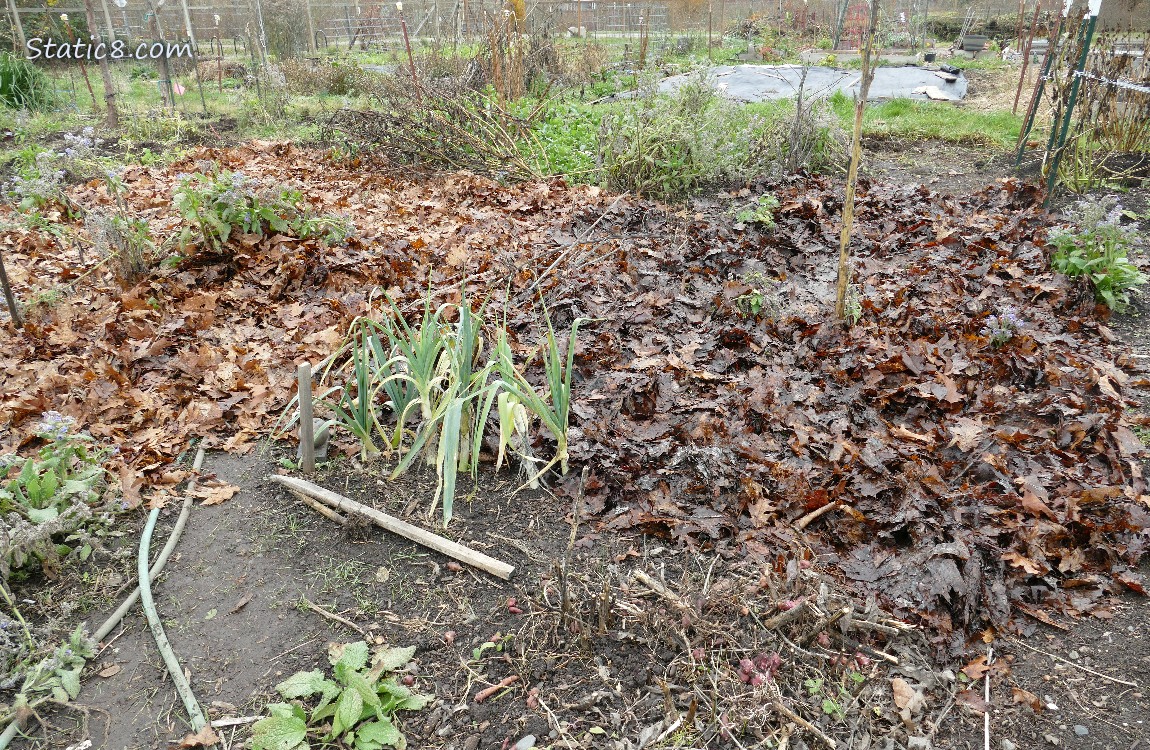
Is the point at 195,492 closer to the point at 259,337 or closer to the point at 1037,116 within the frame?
the point at 259,337

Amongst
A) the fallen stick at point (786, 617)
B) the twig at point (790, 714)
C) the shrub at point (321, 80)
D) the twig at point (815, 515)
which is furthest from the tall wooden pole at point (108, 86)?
the twig at point (790, 714)

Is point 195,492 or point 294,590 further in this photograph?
point 195,492

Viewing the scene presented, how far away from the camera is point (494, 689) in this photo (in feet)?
6.77

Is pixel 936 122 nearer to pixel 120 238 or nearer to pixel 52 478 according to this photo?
pixel 120 238

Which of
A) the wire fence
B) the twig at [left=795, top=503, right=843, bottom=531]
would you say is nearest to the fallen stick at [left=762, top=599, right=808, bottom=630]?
the twig at [left=795, top=503, right=843, bottom=531]

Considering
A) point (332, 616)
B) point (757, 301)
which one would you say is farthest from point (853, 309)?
point (332, 616)

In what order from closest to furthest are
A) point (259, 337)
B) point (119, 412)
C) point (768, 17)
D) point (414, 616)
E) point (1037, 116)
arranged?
1. point (414, 616)
2. point (119, 412)
3. point (259, 337)
4. point (1037, 116)
5. point (768, 17)

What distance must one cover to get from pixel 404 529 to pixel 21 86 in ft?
39.6

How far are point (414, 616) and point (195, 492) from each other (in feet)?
3.68

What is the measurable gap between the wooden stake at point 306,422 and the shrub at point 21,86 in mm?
10682

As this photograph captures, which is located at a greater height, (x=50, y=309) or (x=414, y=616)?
(x=50, y=309)

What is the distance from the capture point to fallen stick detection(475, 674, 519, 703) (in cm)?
204

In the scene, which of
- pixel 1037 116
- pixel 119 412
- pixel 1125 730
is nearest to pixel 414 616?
pixel 119 412

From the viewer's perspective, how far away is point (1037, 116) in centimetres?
898
